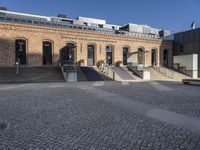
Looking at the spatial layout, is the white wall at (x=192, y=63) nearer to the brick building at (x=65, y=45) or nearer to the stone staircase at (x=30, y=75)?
the brick building at (x=65, y=45)

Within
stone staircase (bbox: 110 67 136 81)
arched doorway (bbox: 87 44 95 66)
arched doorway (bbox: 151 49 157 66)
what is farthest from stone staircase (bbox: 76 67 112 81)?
arched doorway (bbox: 151 49 157 66)

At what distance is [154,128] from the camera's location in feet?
17.6

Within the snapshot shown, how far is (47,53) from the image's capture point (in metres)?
26.3

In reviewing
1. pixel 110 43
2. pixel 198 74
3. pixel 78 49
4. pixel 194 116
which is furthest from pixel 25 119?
pixel 198 74

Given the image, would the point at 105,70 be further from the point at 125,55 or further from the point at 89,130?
the point at 89,130

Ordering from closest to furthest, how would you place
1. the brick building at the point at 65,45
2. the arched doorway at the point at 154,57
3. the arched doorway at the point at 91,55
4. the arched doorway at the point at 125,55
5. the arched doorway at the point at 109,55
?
1. the brick building at the point at 65,45
2. the arched doorway at the point at 91,55
3. the arched doorway at the point at 109,55
4. the arched doorway at the point at 125,55
5. the arched doorway at the point at 154,57

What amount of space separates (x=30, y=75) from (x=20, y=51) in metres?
4.83

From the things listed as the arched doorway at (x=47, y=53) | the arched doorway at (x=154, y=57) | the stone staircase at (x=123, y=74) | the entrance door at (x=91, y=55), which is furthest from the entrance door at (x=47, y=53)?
the arched doorway at (x=154, y=57)

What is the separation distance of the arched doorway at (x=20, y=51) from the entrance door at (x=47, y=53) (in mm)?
2375

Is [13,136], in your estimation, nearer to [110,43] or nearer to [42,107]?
[42,107]

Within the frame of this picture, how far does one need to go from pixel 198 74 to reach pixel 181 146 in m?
30.4

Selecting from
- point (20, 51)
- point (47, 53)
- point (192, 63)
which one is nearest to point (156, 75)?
point (192, 63)

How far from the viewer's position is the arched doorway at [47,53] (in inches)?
1026

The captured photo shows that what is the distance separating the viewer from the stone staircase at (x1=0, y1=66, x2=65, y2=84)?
64.8 ft
